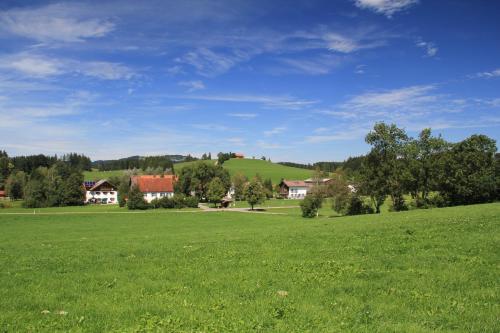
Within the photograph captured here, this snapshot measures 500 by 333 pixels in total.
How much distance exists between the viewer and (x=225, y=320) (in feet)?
25.0

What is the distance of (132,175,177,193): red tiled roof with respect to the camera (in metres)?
132

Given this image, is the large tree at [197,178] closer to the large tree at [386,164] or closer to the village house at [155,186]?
the village house at [155,186]

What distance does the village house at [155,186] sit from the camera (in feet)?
430

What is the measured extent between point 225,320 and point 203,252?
8.29 metres

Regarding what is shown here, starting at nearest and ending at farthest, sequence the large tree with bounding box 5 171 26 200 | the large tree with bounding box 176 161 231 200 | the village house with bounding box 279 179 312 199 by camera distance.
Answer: the large tree with bounding box 176 161 231 200
the large tree with bounding box 5 171 26 200
the village house with bounding box 279 179 312 199

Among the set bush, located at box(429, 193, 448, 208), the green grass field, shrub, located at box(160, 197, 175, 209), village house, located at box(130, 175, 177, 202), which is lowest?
shrub, located at box(160, 197, 175, 209)

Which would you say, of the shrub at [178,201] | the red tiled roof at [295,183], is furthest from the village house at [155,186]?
the red tiled roof at [295,183]

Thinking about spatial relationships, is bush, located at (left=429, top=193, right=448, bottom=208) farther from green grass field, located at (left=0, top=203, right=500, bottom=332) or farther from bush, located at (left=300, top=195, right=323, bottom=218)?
green grass field, located at (left=0, top=203, right=500, bottom=332)

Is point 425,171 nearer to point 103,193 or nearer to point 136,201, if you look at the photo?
point 136,201

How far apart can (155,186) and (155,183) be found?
58.6 inches

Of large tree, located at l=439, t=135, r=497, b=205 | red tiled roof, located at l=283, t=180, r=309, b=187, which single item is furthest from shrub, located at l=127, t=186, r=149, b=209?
red tiled roof, located at l=283, t=180, r=309, b=187

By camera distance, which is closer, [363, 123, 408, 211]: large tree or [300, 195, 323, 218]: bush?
[363, 123, 408, 211]: large tree

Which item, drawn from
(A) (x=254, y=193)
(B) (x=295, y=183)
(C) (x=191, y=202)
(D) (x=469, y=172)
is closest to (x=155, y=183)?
(C) (x=191, y=202)

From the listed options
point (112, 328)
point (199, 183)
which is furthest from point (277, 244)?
point (199, 183)
